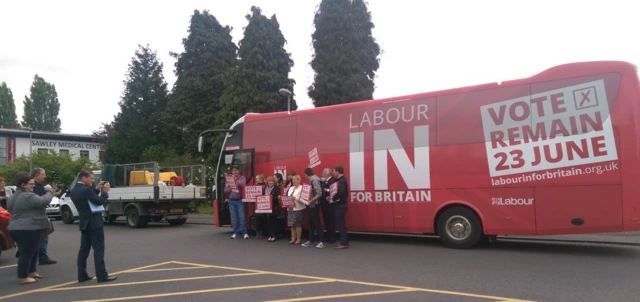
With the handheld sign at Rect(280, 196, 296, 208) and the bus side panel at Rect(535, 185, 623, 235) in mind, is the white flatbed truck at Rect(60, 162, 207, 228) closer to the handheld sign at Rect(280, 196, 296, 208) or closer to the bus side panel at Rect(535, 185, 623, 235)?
the handheld sign at Rect(280, 196, 296, 208)

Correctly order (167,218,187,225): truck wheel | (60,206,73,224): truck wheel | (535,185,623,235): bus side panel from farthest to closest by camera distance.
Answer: (60,206,73,224): truck wheel < (167,218,187,225): truck wheel < (535,185,623,235): bus side panel

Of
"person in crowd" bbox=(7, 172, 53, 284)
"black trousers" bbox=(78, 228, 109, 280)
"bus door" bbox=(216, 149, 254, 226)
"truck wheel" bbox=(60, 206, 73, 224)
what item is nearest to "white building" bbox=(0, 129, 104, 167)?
"truck wheel" bbox=(60, 206, 73, 224)

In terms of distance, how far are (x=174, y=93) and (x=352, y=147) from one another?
2994 cm

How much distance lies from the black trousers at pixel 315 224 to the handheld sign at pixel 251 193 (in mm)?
1804

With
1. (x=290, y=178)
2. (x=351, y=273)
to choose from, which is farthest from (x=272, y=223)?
(x=351, y=273)

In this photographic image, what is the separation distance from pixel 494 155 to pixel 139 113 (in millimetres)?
40298

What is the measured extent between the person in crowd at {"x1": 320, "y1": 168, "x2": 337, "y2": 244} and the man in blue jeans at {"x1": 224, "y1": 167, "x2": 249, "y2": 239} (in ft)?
8.45

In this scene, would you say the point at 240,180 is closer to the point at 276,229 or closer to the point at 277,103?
the point at 276,229

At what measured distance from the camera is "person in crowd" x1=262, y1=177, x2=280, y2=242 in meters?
11.7

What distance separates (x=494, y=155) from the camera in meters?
9.33

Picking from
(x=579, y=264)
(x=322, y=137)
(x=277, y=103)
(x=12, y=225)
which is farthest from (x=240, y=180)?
(x=277, y=103)

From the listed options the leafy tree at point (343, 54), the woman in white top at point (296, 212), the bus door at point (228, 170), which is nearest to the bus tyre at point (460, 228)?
the woman in white top at point (296, 212)

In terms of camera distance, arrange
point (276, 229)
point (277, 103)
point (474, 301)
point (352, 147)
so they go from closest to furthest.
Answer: point (474, 301) → point (352, 147) → point (276, 229) → point (277, 103)

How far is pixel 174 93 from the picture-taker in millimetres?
37906
